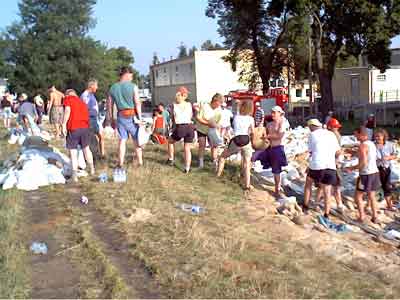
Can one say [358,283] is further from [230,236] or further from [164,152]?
[164,152]

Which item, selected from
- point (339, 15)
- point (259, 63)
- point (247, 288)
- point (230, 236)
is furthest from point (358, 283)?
point (259, 63)

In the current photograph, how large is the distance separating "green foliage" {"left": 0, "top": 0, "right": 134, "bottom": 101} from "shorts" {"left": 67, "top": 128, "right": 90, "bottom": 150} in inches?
1948

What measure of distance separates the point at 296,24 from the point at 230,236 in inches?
1355

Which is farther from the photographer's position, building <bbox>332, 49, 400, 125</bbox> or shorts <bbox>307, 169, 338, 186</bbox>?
building <bbox>332, 49, 400, 125</bbox>

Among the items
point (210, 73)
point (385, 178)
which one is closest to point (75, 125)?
point (385, 178)

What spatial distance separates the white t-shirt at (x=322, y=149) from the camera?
29.7 ft

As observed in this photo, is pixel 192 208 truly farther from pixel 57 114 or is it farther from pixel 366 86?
pixel 366 86

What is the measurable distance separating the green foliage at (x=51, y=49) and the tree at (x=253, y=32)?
20.0 m

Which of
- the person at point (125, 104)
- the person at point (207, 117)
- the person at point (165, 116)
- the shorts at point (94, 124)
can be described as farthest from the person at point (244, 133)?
the person at point (165, 116)

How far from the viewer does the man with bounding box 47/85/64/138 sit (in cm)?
1571

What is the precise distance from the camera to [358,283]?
5324 mm

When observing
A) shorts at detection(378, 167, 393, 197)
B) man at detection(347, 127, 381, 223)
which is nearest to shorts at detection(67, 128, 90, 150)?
man at detection(347, 127, 381, 223)

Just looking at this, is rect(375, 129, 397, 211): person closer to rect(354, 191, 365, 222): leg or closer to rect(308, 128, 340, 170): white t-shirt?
rect(354, 191, 365, 222): leg

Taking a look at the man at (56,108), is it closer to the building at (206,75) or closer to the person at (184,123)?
the person at (184,123)
